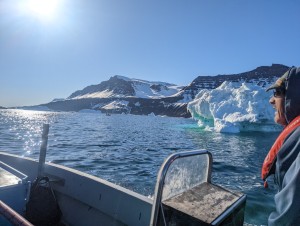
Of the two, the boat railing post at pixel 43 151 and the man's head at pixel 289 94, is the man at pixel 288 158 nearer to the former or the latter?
the man's head at pixel 289 94

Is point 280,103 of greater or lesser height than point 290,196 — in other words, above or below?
above

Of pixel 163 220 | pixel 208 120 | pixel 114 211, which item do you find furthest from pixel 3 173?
pixel 208 120

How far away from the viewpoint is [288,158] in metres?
1.41

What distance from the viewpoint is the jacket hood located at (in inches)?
59.2

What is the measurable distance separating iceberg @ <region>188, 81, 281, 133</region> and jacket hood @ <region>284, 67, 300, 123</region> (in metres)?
38.2

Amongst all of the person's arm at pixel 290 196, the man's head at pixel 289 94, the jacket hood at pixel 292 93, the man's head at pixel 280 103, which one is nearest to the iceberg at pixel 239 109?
the man's head at pixel 280 103

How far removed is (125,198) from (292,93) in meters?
3.09

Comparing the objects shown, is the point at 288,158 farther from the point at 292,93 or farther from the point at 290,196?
the point at 292,93

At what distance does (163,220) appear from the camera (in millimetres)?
2188

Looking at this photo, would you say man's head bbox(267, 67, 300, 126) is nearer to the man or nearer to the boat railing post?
the man

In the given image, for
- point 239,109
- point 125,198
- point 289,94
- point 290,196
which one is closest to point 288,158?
point 290,196

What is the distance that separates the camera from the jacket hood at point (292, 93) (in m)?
1.50

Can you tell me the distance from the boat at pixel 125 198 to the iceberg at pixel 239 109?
36056mm

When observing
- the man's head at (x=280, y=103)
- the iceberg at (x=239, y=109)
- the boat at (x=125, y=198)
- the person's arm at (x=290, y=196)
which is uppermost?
the iceberg at (x=239, y=109)
